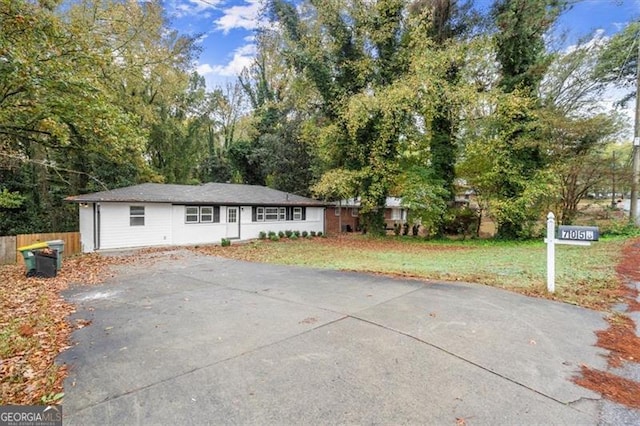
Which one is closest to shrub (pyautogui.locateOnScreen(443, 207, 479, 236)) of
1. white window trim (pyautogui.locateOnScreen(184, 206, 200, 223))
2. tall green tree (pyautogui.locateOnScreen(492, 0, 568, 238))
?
tall green tree (pyautogui.locateOnScreen(492, 0, 568, 238))

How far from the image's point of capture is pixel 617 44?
16.9 metres

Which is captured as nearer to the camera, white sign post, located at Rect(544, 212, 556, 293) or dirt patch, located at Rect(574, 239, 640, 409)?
dirt patch, located at Rect(574, 239, 640, 409)

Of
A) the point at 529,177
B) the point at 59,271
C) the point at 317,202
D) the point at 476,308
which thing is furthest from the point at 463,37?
the point at 59,271

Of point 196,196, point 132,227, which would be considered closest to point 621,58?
point 196,196

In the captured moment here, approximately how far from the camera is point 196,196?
17.4 meters

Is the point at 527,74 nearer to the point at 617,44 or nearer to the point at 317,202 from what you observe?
the point at 617,44

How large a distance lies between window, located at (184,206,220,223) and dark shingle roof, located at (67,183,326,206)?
1.84 ft

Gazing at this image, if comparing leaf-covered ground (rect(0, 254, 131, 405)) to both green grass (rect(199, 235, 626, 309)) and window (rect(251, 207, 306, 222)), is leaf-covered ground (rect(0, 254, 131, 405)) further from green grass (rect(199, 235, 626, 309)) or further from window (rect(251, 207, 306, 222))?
window (rect(251, 207, 306, 222))

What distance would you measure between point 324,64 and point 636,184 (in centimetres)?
1684

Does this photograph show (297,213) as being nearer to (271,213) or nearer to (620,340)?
(271,213)

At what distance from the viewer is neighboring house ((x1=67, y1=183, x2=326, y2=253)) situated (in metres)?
14.3

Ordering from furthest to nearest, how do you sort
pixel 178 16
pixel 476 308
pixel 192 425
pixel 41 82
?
pixel 178 16 < pixel 41 82 < pixel 476 308 < pixel 192 425

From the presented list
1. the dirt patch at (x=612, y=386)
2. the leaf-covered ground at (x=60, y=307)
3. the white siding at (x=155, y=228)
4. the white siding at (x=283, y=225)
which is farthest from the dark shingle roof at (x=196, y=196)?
the dirt patch at (x=612, y=386)

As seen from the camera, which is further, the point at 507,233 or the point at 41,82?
the point at 507,233
